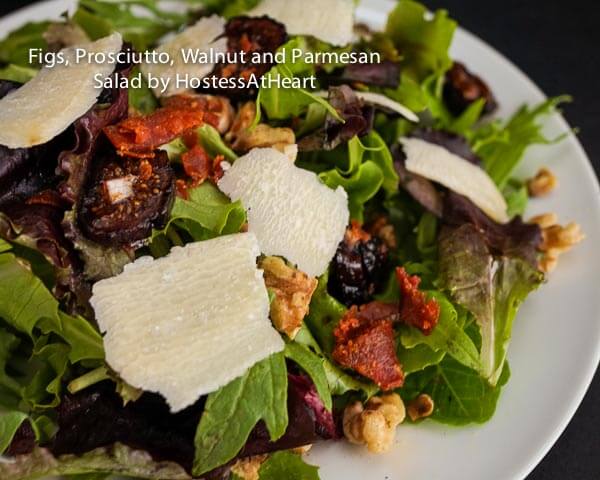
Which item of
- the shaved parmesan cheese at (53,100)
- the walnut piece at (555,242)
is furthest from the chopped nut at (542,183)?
the shaved parmesan cheese at (53,100)

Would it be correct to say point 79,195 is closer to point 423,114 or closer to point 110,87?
point 110,87

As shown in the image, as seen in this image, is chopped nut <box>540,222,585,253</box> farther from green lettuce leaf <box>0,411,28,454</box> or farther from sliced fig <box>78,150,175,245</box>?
green lettuce leaf <box>0,411,28,454</box>

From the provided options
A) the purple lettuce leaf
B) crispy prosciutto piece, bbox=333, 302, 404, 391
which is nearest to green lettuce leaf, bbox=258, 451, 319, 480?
crispy prosciutto piece, bbox=333, 302, 404, 391

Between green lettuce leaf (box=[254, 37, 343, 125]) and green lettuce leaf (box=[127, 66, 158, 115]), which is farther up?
green lettuce leaf (box=[254, 37, 343, 125])

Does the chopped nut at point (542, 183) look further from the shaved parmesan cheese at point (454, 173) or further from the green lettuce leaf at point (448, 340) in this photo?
the green lettuce leaf at point (448, 340)

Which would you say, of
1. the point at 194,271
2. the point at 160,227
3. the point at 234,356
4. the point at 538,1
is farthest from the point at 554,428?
the point at 538,1

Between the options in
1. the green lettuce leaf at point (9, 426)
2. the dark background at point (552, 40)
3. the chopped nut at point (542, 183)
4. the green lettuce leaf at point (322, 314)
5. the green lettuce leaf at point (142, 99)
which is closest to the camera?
the green lettuce leaf at point (9, 426)

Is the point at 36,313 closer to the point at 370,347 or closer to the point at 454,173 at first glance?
the point at 370,347
